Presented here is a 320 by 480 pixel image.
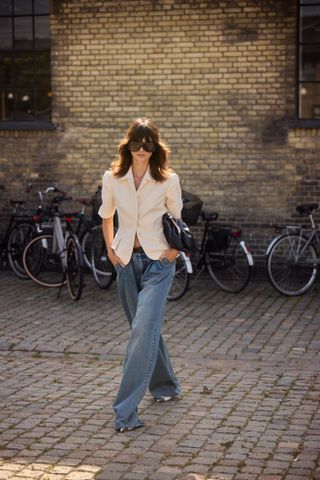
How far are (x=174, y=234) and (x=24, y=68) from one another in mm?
8662

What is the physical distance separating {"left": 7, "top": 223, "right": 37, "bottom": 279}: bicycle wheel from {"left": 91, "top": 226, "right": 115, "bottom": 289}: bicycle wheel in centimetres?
123

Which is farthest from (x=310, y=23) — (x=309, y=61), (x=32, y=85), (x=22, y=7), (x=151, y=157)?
(x=151, y=157)

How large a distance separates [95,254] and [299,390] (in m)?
→ 5.73

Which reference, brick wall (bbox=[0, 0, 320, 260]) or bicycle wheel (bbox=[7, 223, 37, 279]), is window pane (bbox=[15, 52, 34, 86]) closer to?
brick wall (bbox=[0, 0, 320, 260])

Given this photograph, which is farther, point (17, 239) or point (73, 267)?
point (17, 239)

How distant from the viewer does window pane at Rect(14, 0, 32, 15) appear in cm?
1453

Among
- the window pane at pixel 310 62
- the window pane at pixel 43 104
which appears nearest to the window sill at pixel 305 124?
the window pane at pixel 310 62

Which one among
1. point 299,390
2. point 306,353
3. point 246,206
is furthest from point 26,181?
point 299,390

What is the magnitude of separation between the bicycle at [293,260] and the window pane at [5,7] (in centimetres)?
534

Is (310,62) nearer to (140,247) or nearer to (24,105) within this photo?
(24,105)

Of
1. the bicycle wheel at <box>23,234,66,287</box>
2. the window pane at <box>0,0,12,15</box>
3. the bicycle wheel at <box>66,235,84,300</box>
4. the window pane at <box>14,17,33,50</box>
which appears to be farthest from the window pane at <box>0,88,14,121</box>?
the bicycle wheel at <box>66,235,84,300</box>

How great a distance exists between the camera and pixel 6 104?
582 inches

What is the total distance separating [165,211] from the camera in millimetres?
6738

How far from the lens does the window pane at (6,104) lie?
14.8 m
